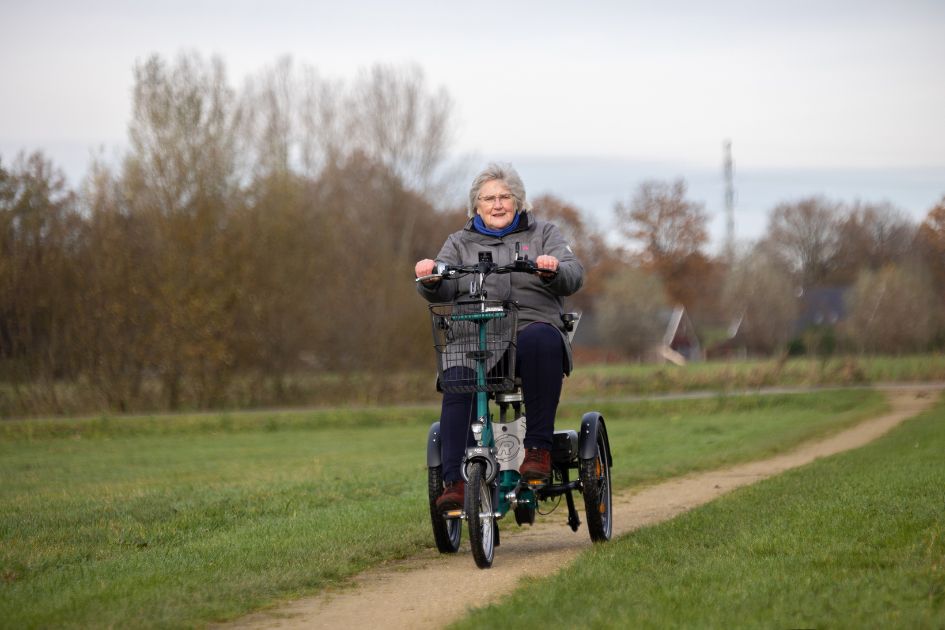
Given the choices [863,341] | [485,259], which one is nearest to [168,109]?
[863,341]

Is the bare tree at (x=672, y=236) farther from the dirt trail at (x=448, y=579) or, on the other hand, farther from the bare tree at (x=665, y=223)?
the dirt trail at (x=448, y=579)

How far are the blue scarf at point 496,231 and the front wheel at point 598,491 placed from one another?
140 cm

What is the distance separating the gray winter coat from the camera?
7031 mm

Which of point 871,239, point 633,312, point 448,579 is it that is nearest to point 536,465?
point 448,579

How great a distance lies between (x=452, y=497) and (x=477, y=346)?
2.80 ft

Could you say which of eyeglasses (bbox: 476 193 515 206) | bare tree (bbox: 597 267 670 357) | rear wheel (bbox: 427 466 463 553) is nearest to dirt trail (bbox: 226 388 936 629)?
rear wheel (bbox: 427 466 463 553)

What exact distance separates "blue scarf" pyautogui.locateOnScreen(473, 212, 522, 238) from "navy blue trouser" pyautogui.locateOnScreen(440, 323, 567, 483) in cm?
61

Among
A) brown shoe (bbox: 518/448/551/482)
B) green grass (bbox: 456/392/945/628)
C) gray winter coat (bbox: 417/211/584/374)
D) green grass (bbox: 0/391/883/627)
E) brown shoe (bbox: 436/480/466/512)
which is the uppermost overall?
gray winter coat (bbox: 417/211/584/374)

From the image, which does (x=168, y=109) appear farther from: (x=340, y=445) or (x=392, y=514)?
(x=392, y=514)

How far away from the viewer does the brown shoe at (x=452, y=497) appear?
684 centimetres

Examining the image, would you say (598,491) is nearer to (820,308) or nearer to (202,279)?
(202,279)

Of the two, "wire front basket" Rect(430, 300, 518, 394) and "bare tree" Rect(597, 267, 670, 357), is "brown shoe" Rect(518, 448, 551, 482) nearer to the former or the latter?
"wire front basket" Rect(430, 300, 518, 394)

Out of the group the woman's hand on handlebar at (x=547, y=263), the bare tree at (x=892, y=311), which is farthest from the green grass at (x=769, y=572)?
the bare tree at (x=892, y=311)

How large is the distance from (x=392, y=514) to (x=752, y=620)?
16.1ft
